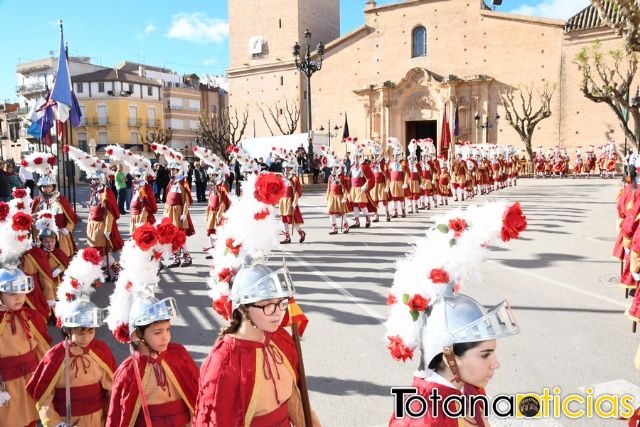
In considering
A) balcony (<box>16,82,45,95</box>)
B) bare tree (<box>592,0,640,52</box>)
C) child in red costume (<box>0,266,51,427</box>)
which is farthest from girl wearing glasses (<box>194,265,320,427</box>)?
balcony (<box>16,82,45,95</box>)

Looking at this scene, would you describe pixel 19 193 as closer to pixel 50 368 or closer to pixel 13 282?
pixel 13 282

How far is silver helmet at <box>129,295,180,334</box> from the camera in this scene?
317 centimetres

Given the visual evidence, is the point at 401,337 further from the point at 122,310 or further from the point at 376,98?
the point at 376,98

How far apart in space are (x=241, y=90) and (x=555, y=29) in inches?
1099

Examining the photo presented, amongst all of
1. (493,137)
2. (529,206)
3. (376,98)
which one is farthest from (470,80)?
(529,206)

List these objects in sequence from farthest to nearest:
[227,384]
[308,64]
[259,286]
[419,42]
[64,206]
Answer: [419,42], [308,64], [64,206], [259,286], [227,384]

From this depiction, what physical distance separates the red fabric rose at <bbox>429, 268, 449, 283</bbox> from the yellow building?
2453 inches

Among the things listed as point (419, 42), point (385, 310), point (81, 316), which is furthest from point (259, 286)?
point (419, 42)

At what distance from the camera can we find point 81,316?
3799 millimetres

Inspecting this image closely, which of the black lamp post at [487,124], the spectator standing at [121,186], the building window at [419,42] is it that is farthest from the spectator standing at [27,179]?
the building window at [419,42]

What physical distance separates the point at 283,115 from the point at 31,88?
3717 cm

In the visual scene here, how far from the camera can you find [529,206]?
19891mm

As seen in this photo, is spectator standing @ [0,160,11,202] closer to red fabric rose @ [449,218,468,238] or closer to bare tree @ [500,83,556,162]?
red fabric rose @ [449,218,468,238]

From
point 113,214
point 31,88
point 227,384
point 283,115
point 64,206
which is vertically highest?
point 31,88
